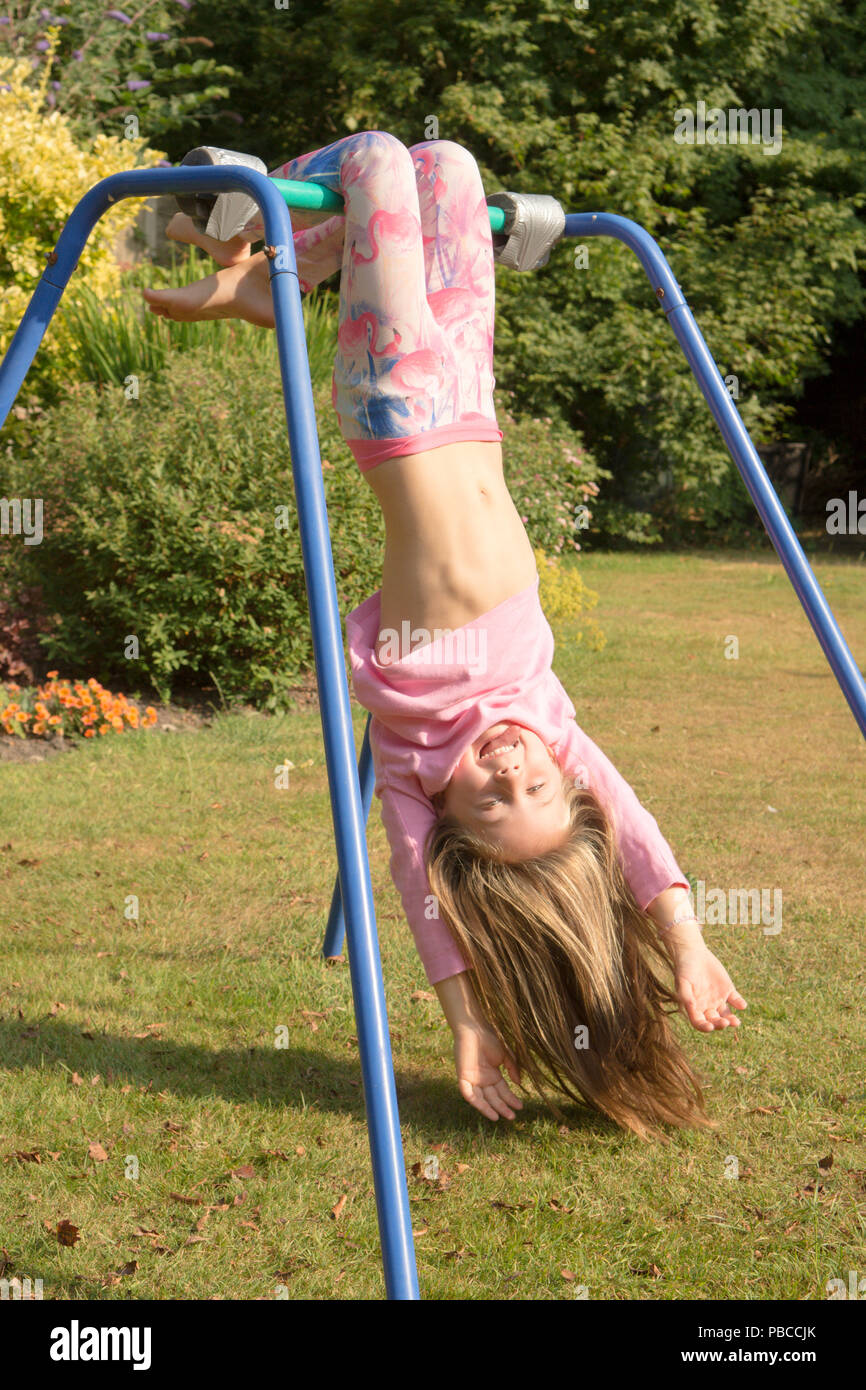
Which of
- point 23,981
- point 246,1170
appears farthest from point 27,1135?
point 23,981

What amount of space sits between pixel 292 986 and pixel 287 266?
90.6 inches

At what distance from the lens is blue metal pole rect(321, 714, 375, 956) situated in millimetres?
3703

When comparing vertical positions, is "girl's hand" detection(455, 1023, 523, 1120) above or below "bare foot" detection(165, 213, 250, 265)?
below

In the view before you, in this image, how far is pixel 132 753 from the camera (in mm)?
6184

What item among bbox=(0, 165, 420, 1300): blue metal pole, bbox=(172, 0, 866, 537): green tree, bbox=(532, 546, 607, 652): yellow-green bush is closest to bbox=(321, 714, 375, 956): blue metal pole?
bbox=(0, 165, 420, 1300): blue metal pole

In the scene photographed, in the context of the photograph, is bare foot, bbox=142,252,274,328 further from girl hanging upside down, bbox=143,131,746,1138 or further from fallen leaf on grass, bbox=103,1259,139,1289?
fallen leaf on grass, bbox=103,1259,139,1289

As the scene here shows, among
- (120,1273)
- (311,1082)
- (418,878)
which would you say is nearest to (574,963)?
(418,878)

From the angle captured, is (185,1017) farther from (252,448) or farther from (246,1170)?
(252,448)

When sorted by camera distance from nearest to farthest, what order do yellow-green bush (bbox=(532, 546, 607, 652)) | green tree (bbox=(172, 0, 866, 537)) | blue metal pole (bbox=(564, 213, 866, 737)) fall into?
blue metal pole (bbox=(564, 213, 866, 737)) < yellow-green bush (bbox=(532, 546, 607, 652)) < green tree (bbox=(172, 0, 866, 537))

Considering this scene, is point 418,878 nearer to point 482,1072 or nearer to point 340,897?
point 482,1072

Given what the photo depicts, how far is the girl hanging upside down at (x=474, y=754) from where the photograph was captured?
2807 mm

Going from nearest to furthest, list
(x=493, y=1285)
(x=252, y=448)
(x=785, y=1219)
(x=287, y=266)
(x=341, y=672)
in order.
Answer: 1. (x=341, y=672)
2. (x=287, y=266)
3. (x=493, y=1285)
4. (x=785, y=1219)
5. (x=252, y=448)

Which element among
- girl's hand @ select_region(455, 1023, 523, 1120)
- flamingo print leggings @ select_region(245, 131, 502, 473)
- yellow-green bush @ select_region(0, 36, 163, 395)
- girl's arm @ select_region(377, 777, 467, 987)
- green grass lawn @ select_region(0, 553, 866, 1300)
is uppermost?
yellow-green bush @ select_region(0, 36, 163, 395)

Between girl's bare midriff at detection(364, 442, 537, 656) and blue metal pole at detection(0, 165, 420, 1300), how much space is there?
794 millimetres
